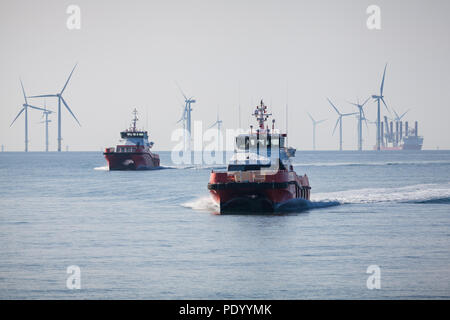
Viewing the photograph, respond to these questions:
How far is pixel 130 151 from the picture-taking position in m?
130

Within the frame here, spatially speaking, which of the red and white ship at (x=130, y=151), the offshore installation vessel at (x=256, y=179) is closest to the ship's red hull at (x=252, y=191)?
the offshore installation vessel at (x=256, y=179)

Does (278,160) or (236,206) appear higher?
(278,160)

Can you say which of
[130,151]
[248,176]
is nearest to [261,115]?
[248,176]

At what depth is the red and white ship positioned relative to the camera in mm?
129125

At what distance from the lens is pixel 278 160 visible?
4853cm

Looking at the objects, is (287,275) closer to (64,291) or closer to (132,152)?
(64,291)

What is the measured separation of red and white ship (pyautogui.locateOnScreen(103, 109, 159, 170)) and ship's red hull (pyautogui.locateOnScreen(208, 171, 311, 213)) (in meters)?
82.5

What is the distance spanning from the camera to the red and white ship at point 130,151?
424 ft

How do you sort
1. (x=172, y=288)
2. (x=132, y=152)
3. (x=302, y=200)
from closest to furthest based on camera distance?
(x=172, y=288) → (x=302, y=200) → (x=132, y=152)
